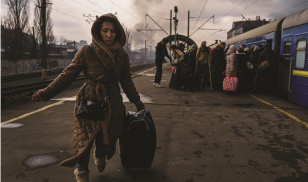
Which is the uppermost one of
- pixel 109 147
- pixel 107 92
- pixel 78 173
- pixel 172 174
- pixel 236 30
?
pixel 236 30

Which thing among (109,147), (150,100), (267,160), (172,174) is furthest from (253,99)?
(109,147)

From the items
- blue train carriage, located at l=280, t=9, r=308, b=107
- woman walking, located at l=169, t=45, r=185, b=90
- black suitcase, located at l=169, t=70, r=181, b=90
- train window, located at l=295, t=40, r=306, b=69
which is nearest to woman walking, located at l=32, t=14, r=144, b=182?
blue train carriage, located at l=280, t=9, r=308, b=107

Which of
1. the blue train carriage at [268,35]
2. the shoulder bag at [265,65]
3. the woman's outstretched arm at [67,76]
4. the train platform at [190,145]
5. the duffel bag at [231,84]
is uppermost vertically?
the blue train carriage at [268,35]

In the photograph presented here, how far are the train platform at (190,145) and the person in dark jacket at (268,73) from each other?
2.16m

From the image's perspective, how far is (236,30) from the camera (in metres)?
74.6

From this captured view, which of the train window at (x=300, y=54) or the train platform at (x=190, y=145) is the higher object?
the train window at (x=300, y=54)

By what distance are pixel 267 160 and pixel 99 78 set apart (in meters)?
2.45

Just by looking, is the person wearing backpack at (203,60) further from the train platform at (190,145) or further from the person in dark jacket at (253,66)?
the train platform at (190,145)

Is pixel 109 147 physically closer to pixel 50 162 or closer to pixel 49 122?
pixel 50 162

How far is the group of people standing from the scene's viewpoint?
28.0ft

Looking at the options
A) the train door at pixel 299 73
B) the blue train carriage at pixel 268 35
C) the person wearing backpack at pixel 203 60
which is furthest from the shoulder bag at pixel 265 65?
the person wearing backpack at pixel 203 60

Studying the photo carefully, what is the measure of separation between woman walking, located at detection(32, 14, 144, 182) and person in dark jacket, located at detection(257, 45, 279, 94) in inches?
278

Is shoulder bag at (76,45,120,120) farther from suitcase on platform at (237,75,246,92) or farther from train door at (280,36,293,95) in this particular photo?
suitcase on platform at (237,75,246,92)

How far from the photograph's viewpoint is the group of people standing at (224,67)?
28.0ft
